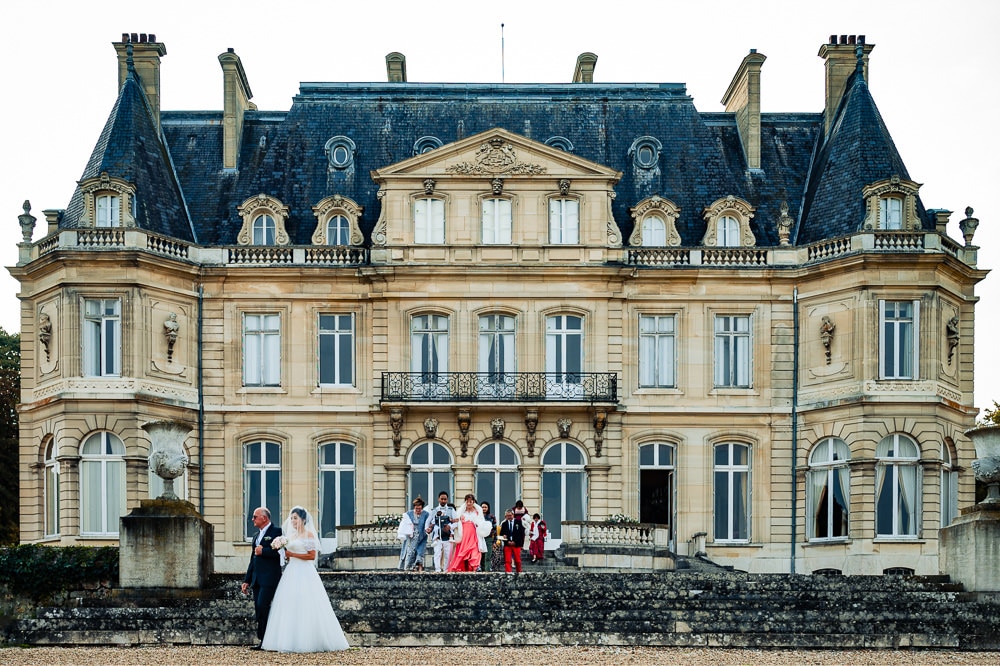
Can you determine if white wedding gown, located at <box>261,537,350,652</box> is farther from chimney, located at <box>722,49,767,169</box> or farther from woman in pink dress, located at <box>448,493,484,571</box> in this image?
chimney, located at <box>722,49,767,169</box>

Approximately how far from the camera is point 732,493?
1620 inches

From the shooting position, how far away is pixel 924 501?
39156 millimetres

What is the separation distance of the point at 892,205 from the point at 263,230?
14560 millimetres

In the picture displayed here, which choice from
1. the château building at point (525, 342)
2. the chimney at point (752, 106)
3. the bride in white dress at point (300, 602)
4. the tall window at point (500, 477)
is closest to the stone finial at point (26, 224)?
the château building at point (525, 342)

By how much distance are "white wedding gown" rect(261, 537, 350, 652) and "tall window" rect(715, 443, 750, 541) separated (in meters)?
21.2

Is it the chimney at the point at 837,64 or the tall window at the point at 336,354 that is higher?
the chimney at the point at 837,64

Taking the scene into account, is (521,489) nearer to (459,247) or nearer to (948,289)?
(459,247)

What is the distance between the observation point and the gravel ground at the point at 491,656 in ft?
69.9

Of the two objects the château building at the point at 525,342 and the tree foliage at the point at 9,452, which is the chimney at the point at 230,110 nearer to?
the château building at the point at 525,342

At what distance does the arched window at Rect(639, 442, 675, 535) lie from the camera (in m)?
41.1

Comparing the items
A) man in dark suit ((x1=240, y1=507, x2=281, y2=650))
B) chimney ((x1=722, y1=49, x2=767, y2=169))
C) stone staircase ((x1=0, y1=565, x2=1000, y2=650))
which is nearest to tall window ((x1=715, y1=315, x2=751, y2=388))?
chimney ((x1=722, y1=49, x2=767, y2=169))

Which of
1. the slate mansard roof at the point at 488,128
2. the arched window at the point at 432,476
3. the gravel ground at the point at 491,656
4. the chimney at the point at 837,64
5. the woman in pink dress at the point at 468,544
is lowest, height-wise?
the gravel ground at the point at 491,656

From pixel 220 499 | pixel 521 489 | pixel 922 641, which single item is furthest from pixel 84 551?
pixel 922 641

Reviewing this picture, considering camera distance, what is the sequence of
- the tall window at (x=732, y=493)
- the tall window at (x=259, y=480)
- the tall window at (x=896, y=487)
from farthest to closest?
the tall window at (x=732, y=493) → the tall window at (x=259, y=480) → the tall window at (x=896, y=487)
